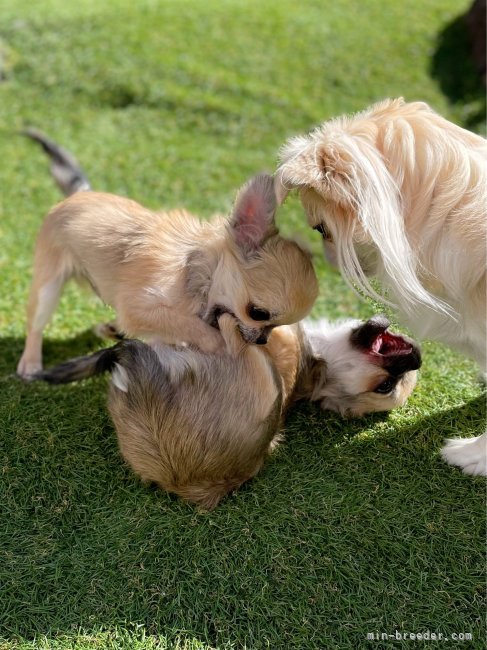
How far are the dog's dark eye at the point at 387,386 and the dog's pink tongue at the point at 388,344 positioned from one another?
5.9 inches

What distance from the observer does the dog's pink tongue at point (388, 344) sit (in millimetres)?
3450

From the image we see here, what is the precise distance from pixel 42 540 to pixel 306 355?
62.0 inches

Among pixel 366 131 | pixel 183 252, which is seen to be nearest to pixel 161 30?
pixel 183 252

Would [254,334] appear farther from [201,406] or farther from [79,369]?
[79,369]

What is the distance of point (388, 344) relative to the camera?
3.53 meters

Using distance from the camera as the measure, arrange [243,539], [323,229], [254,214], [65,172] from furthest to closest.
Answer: [65,172] → [254,214] → [243,539] → [323,229]

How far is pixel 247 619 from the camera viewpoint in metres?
2.56

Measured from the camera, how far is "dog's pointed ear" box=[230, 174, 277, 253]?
281 centimetres

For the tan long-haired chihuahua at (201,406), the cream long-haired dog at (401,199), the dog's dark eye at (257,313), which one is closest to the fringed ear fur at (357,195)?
the cream long-haired dog at (401,199)

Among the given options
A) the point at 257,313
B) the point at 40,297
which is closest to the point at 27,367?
the point at 40,297

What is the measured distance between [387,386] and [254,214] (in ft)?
3.72

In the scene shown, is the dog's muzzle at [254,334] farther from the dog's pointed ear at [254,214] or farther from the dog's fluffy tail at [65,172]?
the dog's fluffy tail at [65,172]

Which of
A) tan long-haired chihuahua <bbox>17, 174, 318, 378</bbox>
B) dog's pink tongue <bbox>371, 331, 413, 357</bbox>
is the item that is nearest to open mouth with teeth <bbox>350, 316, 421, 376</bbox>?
dog's pink tongue <bbox>371, 331, 413, 357</bbox>

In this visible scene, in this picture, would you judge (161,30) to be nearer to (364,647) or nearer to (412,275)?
(412,275)
